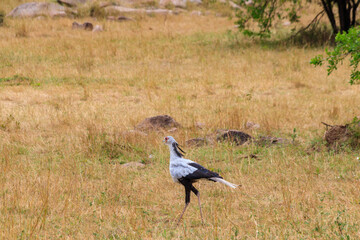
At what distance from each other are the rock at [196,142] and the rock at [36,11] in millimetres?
16906

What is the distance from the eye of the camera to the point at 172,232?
468 centimetres

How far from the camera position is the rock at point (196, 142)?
792 centimetres

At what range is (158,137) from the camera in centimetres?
821

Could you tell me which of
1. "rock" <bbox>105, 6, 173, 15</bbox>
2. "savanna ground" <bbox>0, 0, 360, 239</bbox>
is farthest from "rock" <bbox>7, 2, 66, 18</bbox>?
"savanna ground" <bbox>0, 0, 360, 239</bbox>

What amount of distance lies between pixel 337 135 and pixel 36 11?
19.0m

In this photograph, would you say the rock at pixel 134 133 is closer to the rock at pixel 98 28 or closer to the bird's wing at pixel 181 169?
the bird's wing at pixel 181 169

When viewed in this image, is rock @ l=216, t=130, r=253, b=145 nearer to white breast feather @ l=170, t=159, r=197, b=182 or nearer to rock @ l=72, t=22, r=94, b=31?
white breast feather @ l=170, t=159, r=197, b=182

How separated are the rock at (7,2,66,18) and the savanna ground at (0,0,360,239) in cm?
428

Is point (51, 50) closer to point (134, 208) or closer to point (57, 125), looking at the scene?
point (57, 125)

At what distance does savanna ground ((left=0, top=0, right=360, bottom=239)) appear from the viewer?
492cm

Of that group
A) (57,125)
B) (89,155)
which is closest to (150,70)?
(57,125)

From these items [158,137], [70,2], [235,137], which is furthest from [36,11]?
[235,137]

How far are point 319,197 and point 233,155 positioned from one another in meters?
2.02

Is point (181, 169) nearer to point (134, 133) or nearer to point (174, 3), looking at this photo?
point (134, 133)
